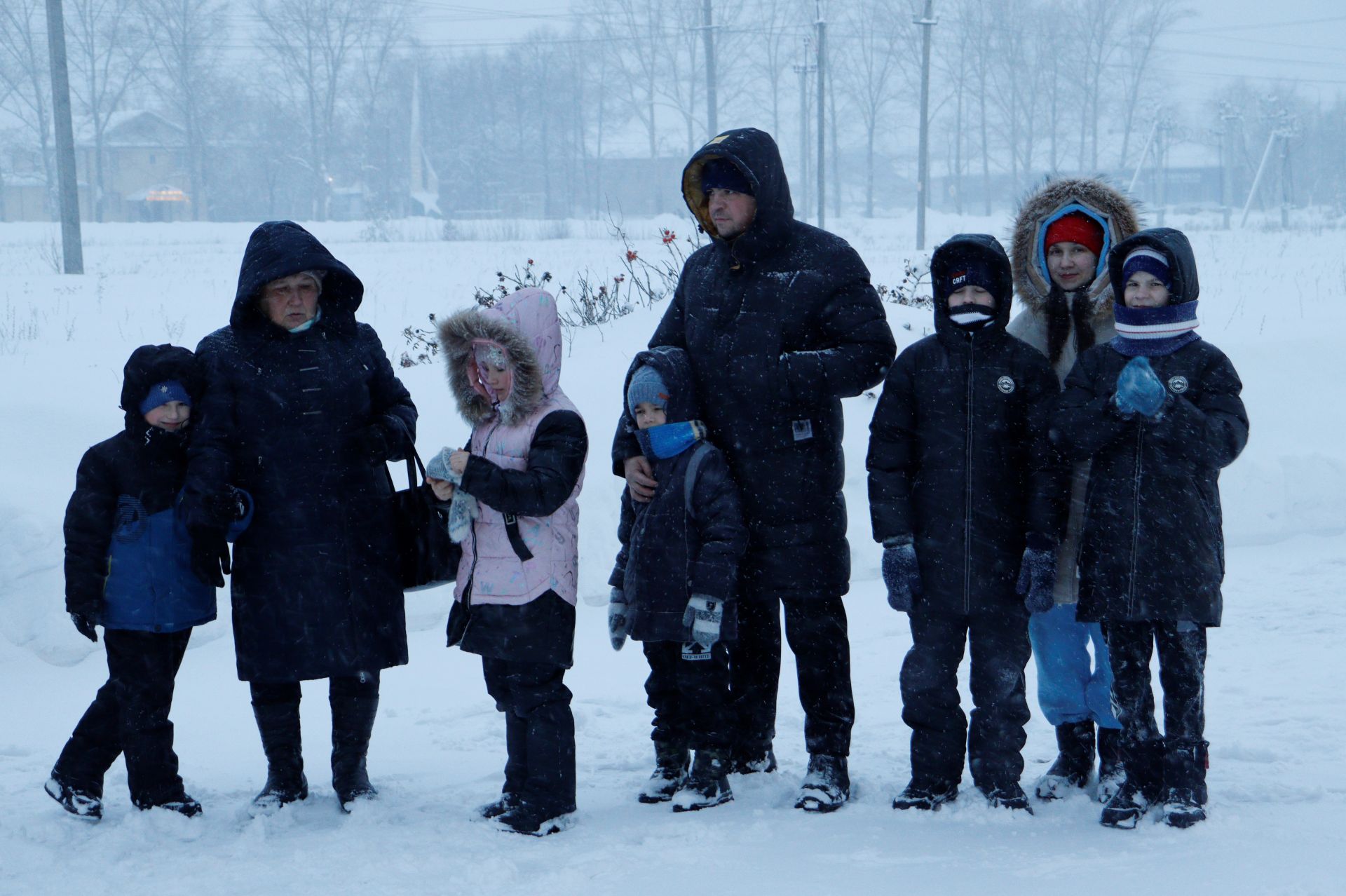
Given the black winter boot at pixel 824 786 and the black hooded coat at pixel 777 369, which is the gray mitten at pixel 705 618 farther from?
the black winter boot at pixel 824 786

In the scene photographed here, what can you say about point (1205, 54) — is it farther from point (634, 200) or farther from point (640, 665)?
point (640, 665)

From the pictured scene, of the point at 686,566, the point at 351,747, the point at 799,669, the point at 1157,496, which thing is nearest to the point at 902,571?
the point at 799,669

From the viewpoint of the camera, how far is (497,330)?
12.3 ft

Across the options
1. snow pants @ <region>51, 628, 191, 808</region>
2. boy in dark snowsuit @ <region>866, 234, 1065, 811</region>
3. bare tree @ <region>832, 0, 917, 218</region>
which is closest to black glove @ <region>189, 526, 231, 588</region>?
snow pants @ <region>51, 628, 191, 808</region>

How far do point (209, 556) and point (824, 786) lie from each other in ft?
6.70

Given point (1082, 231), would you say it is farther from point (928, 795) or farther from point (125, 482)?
point (125, 482)

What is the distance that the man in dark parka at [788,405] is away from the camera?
380 cm

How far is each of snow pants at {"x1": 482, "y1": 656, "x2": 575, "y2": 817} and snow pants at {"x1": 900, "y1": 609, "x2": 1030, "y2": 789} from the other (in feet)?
3.40

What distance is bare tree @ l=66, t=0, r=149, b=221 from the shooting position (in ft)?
154

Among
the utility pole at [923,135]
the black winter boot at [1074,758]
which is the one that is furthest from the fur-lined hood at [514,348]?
the utility pole at [923,135]

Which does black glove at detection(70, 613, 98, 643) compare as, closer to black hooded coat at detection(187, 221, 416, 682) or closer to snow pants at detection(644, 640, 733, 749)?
black hooded coat at detection(187, 221, 416, 682)

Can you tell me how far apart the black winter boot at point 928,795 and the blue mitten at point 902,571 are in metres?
0.55

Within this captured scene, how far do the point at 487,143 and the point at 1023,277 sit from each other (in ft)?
195

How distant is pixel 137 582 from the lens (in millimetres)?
3779
